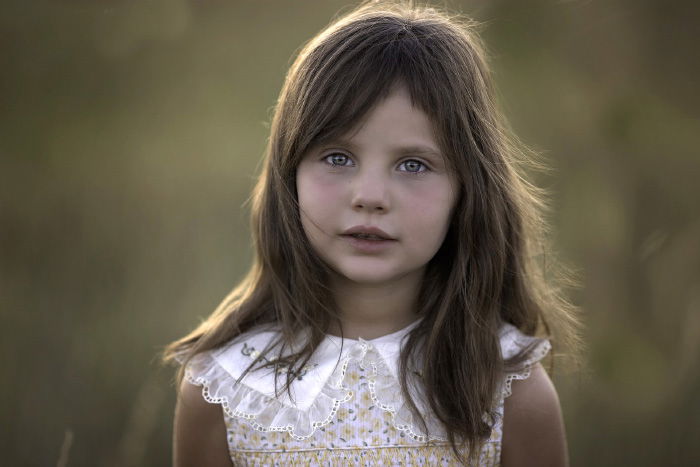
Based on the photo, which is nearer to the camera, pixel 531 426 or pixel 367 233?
pixel 367 233

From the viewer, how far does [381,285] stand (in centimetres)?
181

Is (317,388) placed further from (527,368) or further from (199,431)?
(527,368)

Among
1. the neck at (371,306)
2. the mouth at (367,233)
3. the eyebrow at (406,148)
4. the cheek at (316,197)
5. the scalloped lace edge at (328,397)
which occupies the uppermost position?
the eyebrow at (406,148)

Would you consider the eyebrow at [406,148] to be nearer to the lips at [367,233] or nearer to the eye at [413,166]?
the eye at [413,166]

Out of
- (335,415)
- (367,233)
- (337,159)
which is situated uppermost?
(337,159)

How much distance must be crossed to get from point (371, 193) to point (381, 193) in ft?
0.07

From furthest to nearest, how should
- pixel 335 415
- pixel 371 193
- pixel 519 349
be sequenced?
pixel 519 349 → pixel 335 415 → pixel 371 193

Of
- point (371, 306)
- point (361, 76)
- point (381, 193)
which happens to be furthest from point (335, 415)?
point (361, 76)

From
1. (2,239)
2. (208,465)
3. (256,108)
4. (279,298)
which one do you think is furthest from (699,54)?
(2,239)

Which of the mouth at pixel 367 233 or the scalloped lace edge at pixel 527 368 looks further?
the scalloped lace edge at pixel 527 368

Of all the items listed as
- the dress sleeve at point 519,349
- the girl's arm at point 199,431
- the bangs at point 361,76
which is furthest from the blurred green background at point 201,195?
the bangs at point 361,76

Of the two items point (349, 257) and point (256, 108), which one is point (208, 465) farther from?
point (256, 108)

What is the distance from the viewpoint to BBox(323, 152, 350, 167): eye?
1.65 meters

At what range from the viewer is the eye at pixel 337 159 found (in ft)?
5.40
